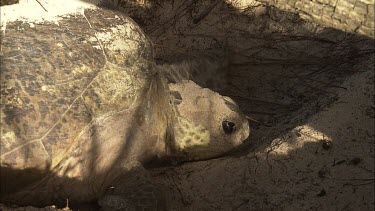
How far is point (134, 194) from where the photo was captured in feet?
8.14

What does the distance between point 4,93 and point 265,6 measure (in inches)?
115

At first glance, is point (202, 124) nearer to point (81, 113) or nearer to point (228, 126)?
point (228, 126)

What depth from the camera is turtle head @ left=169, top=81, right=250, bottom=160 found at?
3.09 metres

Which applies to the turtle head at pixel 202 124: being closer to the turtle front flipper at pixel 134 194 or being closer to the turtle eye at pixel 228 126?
the turtle eye at pixel 228 126

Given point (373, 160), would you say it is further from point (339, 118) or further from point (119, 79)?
point (119, 79)

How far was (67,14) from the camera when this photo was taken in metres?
2.64

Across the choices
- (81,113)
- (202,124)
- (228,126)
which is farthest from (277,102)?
(81,113)

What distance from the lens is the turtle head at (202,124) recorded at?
3.09m

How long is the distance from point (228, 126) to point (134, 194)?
1006 mm

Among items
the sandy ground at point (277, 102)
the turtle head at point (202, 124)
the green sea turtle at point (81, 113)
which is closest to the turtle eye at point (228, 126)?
the turtle head at point (202, 124)

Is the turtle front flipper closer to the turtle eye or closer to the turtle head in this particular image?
the turtle head

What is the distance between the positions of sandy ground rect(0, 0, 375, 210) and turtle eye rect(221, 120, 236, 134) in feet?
0.65

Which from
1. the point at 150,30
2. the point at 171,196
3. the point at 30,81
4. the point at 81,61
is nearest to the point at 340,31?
the point at 150,30

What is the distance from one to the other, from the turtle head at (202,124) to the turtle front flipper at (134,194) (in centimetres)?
57
